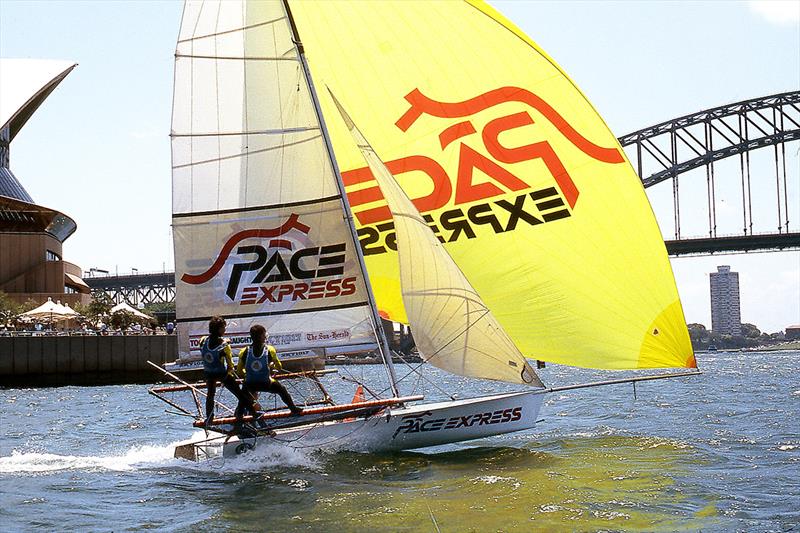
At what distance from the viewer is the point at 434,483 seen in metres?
10.8

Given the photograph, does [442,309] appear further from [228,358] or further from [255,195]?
[255,195]

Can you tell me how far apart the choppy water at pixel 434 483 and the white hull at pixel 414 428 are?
0.20 m

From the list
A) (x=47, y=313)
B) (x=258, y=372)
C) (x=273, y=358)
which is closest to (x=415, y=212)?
A: (x=273, y=358)

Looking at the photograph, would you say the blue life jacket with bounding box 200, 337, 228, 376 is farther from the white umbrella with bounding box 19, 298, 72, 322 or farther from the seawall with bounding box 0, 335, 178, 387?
the white umbrella with bounding box 19, 298, 72, 322

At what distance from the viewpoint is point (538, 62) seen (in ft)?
41.7

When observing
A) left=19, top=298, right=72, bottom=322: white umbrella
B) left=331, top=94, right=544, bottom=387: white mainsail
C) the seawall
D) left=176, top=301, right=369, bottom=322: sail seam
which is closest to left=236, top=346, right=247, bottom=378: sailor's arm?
left=176, top=301, right=369, bottom=322: sail seam

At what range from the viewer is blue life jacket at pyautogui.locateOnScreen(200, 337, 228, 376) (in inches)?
441

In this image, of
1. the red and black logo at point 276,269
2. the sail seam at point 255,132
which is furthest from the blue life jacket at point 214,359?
the sail seam at point 255,132

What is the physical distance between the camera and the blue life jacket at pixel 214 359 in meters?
11.2

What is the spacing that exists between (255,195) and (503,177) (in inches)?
131

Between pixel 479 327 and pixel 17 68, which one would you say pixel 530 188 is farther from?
pixel 17 68

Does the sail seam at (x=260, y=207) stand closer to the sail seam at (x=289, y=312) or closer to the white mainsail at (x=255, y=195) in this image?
the white mainsail at (x=255, y=195)

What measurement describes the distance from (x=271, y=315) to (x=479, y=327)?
2.76 meters

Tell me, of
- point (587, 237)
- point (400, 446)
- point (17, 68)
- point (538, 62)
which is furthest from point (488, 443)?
point (17, 68)
